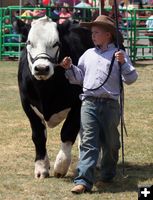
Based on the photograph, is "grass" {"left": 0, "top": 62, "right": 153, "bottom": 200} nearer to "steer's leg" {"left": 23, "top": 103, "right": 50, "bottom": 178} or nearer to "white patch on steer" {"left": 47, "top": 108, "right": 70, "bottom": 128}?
"steer's leg" {"left": 23, "top": 103, "right": 50, "bottom": 178}

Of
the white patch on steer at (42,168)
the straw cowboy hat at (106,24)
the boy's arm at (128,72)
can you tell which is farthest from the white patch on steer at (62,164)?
the straw cowboy hat at (106,24)

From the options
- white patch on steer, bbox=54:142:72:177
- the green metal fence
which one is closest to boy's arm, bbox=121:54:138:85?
white patch on steer, bbox=54:142:72:177

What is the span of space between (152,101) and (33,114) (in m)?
6.01

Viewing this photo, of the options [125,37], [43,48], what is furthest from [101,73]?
[125,37]

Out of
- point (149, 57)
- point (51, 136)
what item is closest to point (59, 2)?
point (149, 57)

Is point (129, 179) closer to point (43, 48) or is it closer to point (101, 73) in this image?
point (101, 73)

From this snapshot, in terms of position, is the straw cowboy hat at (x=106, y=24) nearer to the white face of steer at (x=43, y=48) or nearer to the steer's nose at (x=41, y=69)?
the white face of steer at (x=43, y=48)

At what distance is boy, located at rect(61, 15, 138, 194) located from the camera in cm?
604

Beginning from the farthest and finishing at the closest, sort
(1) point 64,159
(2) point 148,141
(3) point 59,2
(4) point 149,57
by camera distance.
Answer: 1. (3) point 59,2
2. (4) point 149,57
3. (2) point 148,141
4. (1) point 64,159

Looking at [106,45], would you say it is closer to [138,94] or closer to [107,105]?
[107,105]

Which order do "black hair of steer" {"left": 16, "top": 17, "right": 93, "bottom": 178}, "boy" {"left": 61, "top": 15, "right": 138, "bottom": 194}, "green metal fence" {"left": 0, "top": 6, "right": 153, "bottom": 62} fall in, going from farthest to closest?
"green metal fence" {"left": 0, "top": 6, "right": 153, "bottom": 62} → "black hair of steer" {"left": 16, "top": 17, "right": 93, "bottom": 178} → "boy" {"left": 61, "top": 15, "right": 138, "bottom": 194}

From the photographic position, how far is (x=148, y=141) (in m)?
8.72

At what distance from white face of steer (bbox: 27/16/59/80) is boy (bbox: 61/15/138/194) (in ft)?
0.72

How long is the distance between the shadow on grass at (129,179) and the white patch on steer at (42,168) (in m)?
0.72
